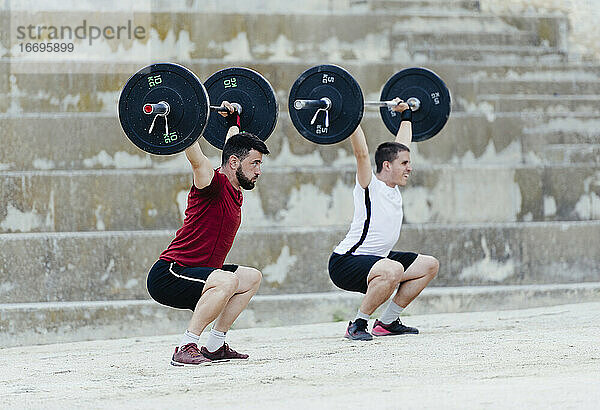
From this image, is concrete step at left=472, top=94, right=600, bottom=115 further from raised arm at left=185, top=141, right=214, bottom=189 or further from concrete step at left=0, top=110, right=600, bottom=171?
raised arm at left=185, top=141, right=214, bottom=189

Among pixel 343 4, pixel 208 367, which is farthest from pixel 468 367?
pixel 343 4

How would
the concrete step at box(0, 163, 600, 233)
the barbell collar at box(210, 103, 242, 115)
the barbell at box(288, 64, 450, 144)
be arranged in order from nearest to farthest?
1. the barbell collar at box(210, 103, 242, 115)
2. the barbell at box(288, 64, 450, 144)
3. the concrete step at box(0, 163, 600, 233)

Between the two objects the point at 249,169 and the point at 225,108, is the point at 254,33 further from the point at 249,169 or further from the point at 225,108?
the point at 249,169

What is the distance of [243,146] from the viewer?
463 cm

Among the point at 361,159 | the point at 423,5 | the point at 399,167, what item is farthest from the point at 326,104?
the point at 423,5

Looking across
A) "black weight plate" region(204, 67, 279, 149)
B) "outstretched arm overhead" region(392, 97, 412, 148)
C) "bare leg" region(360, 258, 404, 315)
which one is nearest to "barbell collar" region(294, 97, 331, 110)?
"black weight plate" region(204, 67, 279, 149)

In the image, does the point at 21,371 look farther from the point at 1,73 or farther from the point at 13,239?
the point at 1,73

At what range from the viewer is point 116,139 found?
23.2 ft

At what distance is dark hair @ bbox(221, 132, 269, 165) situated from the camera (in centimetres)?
462

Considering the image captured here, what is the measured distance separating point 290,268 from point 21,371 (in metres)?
2.41

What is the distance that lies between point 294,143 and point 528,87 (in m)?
1.94

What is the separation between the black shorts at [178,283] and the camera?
4.51 metres

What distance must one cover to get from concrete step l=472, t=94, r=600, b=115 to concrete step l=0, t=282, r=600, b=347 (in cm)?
144

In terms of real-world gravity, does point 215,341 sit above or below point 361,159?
below
